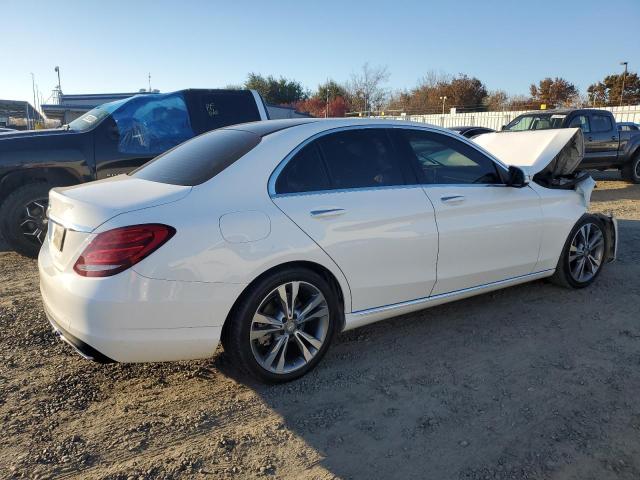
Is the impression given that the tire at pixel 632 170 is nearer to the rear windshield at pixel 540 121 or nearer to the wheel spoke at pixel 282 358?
the rear windshield at pixel 540 121

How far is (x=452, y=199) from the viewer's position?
12.6 ft

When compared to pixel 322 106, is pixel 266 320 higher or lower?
lower

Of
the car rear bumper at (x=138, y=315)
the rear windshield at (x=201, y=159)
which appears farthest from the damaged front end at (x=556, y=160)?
the car rear bumper at (x=138, y=315)

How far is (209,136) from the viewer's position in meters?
3.88

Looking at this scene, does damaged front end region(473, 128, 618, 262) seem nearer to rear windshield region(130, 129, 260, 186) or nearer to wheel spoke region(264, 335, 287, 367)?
rear windshield region(130, 129, 260, 186)

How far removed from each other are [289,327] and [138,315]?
91cm

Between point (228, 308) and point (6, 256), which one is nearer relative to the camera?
point (228, 308)

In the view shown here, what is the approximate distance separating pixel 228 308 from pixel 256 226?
491 mm

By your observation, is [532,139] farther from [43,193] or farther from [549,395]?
[43,193]

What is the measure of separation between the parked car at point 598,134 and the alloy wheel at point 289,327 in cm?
1083

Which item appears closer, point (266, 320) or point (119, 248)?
point (119, 248)

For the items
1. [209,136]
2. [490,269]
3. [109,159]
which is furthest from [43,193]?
[490,269]

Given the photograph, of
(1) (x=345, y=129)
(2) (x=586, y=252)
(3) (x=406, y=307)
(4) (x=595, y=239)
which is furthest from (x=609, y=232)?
(1) (x=345, y=129)

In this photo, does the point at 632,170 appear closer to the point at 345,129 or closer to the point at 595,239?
the point at 595,239
